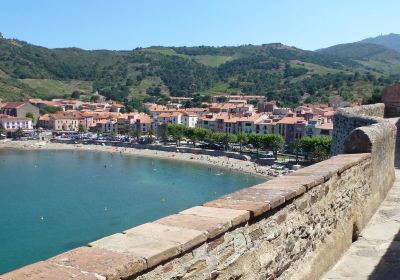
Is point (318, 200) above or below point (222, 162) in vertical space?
above

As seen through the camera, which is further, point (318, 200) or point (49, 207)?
point (49, 207)

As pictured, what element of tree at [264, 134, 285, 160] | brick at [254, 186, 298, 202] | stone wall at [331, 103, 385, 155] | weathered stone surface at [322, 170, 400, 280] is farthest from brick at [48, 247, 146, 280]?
tree at [264, 134, 285, 160]

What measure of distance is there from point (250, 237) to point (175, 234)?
77 cm

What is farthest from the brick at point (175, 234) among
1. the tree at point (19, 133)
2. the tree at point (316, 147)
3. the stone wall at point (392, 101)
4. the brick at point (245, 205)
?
the tree at point (19, 133)

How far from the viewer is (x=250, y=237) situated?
3512mm

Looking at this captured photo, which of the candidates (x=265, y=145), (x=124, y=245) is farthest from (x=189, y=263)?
(x=265, y=145)

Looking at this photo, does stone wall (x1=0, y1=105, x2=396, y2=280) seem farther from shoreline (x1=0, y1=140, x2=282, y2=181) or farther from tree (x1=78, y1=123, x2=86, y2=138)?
tree (x1=78, y1=123, x2=86, y2=138)

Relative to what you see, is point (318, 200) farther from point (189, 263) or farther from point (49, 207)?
point (49, 207)

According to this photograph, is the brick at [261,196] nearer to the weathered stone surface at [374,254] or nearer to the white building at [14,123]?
the weathered stone surface at [374,254]

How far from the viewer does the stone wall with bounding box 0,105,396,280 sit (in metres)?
2.51

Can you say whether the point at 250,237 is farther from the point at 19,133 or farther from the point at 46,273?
the point at 19,133

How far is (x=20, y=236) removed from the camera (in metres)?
38.8

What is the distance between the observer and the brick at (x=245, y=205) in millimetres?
3545

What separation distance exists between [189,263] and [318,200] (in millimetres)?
2324
